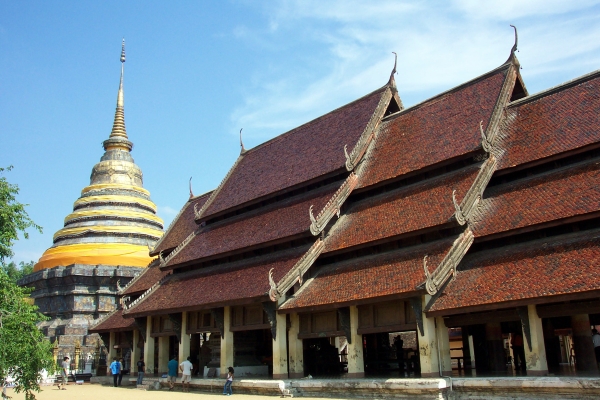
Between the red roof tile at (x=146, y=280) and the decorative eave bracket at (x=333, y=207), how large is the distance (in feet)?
32.6

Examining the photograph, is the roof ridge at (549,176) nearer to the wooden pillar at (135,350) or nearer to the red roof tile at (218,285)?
the red roof tile at (218,285)

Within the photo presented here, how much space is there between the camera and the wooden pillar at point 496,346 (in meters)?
16.8

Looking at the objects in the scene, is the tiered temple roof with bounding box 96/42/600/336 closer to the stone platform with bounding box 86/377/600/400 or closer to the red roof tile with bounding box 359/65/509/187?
the red roof tile with bounding box 359/65/509/187

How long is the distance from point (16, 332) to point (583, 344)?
13.4 metres

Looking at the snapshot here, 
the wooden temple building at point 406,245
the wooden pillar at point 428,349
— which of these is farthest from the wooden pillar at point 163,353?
the wooden pillar at point 428,349

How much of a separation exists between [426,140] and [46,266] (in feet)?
84.0

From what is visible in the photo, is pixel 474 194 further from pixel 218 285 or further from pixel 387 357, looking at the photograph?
pixel 218 285

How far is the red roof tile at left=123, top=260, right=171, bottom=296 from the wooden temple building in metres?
1.96

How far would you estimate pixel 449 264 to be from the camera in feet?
52.2

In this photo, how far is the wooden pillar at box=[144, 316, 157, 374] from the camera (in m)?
25.2

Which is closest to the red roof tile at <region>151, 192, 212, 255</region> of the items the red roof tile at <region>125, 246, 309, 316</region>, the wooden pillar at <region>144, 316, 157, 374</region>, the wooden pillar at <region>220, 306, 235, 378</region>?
the red roof tile at <region>125, 246, 309, 316</region>

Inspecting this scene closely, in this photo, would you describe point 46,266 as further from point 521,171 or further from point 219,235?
point 521,171

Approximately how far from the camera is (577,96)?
18.8m

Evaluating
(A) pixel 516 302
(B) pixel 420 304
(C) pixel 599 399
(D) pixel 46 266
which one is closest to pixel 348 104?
(B) pixel 420 304
